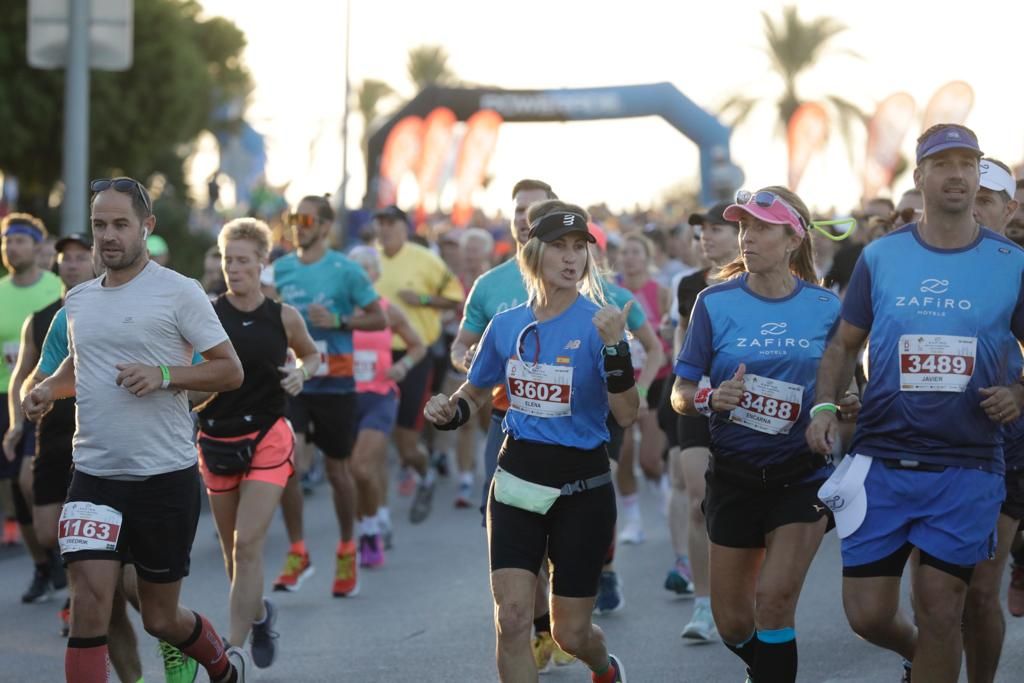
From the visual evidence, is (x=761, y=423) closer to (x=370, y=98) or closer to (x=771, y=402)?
(x=771, y=402)

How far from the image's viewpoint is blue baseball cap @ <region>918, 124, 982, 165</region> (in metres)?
5.77

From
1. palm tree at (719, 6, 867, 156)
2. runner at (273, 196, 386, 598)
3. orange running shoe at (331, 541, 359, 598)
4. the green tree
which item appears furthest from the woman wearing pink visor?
palm tree at (719, 6, 867, 156)

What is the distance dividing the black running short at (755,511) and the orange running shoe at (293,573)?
402 centimetres

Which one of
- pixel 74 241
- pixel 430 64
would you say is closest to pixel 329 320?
pixel 74 241

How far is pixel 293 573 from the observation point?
1012cm

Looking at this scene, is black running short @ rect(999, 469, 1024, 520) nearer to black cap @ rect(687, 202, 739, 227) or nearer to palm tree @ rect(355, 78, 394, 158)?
black cap @ rect(687, 202, 739, 227)

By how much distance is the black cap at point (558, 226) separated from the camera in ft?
20.9

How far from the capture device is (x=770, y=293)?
262 inches

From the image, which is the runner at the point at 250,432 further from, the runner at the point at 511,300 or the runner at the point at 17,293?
the runner at the point at 17,293

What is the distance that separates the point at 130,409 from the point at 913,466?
2.82m

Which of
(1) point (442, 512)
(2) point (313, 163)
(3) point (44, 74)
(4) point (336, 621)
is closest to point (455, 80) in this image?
(2) point (313, 163)

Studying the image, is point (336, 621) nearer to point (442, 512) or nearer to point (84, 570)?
point (84, 570)

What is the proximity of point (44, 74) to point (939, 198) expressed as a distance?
3187 centimetres

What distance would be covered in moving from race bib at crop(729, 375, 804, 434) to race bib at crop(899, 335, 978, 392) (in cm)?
75
